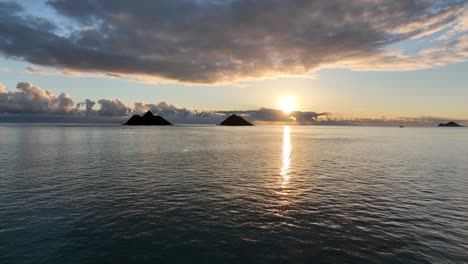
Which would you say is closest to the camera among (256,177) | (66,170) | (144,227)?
(144,227)

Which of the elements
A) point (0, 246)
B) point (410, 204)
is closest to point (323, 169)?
point (410, 204)

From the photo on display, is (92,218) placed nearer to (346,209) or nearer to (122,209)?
(122,209)

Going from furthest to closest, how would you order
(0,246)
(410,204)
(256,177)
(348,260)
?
(256,177), (410,204), (0,246), (348,260)

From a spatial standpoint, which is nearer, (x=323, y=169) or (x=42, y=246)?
(x=42, y=246)

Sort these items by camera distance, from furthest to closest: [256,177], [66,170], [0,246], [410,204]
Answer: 1. [66,170]
2. [256,177]
3. [410,204]
4. [0,246]

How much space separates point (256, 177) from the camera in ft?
161

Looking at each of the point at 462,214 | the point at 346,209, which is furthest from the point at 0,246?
the point at 462,214

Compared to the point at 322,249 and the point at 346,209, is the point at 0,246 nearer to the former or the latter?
the point at 322,249

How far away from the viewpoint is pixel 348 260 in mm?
19219

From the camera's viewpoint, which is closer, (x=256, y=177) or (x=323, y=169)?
(x=256, y=177)

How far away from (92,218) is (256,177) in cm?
2912

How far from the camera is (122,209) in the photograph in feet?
97.1

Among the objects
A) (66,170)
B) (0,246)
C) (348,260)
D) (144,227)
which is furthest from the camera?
(66,170)

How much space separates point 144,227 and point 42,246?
7823mm
